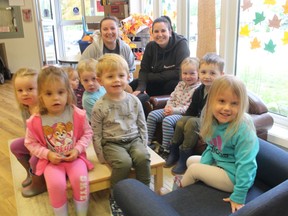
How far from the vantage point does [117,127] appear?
1.80 m

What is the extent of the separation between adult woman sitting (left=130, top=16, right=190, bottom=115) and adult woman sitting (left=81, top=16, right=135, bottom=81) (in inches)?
8.8

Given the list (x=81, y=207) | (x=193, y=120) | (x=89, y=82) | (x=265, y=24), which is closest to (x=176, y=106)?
(x=193, y=120)

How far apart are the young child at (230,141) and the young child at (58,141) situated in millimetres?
668

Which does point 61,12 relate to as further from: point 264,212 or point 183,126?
point 264,212

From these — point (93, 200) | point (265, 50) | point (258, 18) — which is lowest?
point (93, 200)

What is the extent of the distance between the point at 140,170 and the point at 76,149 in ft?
1.33

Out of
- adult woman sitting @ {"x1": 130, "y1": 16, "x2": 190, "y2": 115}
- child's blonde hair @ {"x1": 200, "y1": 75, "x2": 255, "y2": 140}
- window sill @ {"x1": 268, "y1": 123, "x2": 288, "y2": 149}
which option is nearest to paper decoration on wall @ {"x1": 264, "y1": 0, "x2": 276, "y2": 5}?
adult woman sitting @ {"x1": 130, "y1": 16, "x2": 190, "y2": 115}

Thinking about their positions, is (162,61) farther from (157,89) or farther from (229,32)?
(229,32)

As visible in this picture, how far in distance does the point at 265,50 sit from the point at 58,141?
185 cm

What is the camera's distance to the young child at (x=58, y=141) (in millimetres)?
1609

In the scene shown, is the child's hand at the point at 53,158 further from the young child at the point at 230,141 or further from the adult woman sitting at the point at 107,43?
the adult woman sitting at the point at 107,43

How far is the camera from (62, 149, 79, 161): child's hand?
1.67m

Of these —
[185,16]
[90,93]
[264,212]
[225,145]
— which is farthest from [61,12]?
[264,212]

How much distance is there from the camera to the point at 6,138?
3.12m
